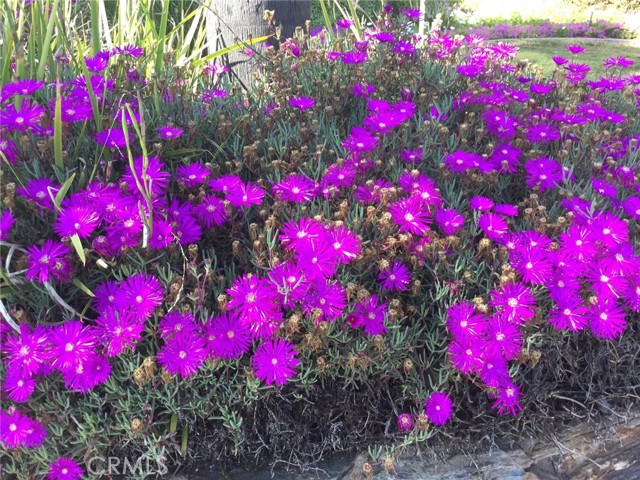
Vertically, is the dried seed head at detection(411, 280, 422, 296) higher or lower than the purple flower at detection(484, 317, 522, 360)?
higher

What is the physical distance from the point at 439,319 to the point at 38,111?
116cm

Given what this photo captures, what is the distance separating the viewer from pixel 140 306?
1.28m

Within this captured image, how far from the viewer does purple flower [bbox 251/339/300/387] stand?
127 centimetres

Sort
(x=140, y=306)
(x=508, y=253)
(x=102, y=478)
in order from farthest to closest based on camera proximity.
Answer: (x=508, y=253) → (x=102, y=478) → (x=140, y=306)

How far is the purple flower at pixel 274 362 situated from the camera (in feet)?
4.17

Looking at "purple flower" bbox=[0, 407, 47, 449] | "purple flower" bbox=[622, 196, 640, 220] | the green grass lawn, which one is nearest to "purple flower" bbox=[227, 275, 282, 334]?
"purple flower" bbox=[0, 407, 47, 449]

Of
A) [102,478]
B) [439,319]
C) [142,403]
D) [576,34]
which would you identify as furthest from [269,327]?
[576,34]

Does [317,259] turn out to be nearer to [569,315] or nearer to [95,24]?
[569,315]

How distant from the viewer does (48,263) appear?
129 cm

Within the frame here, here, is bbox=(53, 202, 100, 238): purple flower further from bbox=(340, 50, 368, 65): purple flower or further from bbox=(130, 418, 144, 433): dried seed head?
bbox=(340, 50, 368, 65): purple flower

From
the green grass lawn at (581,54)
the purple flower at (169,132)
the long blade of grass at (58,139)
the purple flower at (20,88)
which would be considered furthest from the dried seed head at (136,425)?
the green grass lawn at (581,54)

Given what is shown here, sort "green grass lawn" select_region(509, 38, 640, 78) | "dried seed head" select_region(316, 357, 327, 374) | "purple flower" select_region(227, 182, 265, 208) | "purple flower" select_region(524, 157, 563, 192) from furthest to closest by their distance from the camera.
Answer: "green grass lawn" select_region(509, 38, 640, 78) < "purple flower" select_region(524, 157, 563, 192) < "purple flower" select_region(227, 182, 265, 208) < "dried seed head" select_region(316, 357, 327, 374)

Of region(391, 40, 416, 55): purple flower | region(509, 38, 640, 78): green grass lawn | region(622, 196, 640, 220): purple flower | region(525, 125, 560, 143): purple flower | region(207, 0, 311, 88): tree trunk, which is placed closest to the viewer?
region(622, 196, 640, 220): purple flower

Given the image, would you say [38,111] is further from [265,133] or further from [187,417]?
[187,417]
